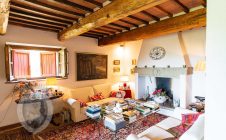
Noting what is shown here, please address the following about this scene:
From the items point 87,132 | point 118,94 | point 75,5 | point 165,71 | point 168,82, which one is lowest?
point 87,132

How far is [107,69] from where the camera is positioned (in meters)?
5.52

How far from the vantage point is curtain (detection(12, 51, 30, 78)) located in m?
3.68

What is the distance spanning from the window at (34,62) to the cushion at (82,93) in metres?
0.60

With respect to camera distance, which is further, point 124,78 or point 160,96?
point 124,78

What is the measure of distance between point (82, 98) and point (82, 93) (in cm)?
15

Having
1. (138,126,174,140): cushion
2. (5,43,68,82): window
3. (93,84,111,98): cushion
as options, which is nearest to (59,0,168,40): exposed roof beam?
(5,43,68,82): window

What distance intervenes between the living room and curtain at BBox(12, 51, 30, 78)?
28 mm

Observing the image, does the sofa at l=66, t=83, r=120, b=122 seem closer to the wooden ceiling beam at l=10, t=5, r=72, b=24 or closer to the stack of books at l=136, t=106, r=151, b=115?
the stack of books at l=136, t=106, r=151, b=115

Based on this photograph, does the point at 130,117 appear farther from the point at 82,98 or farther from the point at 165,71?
the point at 165,71

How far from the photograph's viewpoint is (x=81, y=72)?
15.4 ft

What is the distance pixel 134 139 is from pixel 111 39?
3.54 m

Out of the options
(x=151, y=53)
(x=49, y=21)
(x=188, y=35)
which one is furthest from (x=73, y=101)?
(x=188, y=35)

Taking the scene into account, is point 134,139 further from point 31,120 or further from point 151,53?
point 151,53

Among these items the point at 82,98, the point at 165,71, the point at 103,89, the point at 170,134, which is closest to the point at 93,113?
the point at 170,134
